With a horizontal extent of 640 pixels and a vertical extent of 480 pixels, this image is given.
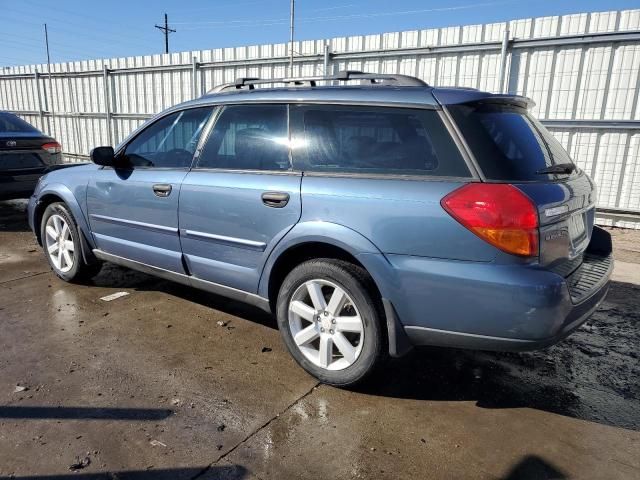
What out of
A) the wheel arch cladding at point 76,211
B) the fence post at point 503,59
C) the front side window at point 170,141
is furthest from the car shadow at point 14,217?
the fence post at point 503,59

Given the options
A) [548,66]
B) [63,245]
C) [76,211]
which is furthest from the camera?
[548,66]

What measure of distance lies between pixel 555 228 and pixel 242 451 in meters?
1.93

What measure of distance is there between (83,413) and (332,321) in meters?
1.48

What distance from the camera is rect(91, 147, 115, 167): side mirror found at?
407cm

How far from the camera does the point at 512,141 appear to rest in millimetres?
2680

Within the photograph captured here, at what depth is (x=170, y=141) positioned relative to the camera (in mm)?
3861

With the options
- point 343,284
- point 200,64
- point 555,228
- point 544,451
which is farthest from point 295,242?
point 200,64

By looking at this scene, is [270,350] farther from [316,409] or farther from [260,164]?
[260,164]

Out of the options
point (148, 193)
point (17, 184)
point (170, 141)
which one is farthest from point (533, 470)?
point (17, 184)

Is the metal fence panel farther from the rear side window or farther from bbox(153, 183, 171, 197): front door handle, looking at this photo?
bbox(153, 183, 171, 197): front door handle

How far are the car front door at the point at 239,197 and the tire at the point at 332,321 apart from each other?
314 millimetres

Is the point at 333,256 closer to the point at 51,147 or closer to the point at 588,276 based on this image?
the point at 588,276

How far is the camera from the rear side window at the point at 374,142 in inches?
102

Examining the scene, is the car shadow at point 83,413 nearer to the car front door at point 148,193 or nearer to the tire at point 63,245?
the car front door at point 148,193
